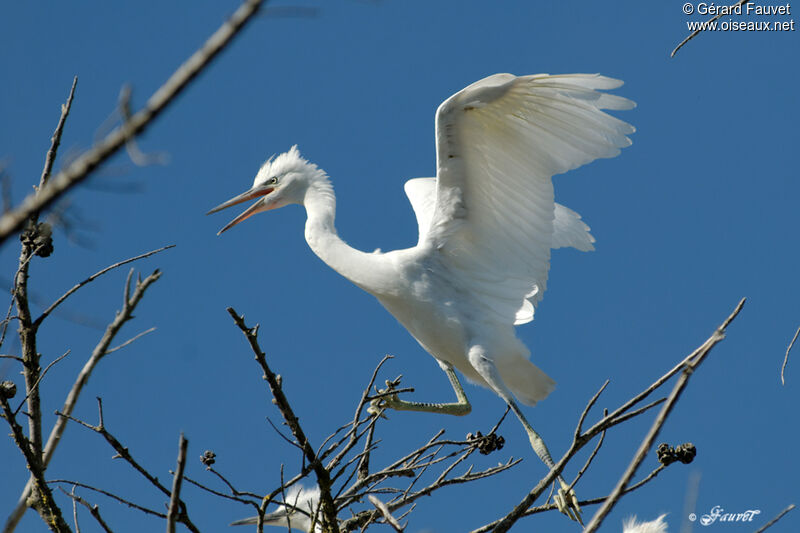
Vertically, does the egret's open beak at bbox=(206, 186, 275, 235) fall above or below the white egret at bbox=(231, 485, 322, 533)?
above

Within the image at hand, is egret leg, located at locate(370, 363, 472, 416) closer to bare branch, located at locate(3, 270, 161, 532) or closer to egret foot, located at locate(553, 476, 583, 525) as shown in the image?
egret foot, located at locate(553, 476, 583, 525)

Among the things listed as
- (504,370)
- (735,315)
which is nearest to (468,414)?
(504,370)

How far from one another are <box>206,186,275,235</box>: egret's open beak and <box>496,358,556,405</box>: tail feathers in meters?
2.06

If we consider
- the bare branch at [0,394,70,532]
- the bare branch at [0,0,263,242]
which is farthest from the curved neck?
the bare branch at [0,0,263,242]

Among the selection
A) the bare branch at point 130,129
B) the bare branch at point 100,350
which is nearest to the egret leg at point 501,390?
the bare branch at point 100,350

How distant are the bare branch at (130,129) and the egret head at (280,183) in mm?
4663

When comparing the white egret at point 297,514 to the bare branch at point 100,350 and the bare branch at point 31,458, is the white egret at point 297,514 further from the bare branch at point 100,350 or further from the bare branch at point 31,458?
the bare branch at point 100,350

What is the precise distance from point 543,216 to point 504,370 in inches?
37.6

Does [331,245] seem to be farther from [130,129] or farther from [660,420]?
[130,129]

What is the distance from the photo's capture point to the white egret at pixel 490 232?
15.9 feet

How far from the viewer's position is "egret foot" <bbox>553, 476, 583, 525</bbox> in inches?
177

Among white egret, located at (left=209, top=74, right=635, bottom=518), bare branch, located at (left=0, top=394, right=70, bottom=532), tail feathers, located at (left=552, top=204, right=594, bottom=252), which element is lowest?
bare branch, located at (left=0, top=394, right=70, bottom=532)

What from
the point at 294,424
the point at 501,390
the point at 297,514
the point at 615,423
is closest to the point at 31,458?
the point at 294,424

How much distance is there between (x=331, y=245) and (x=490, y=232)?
1003 mm
